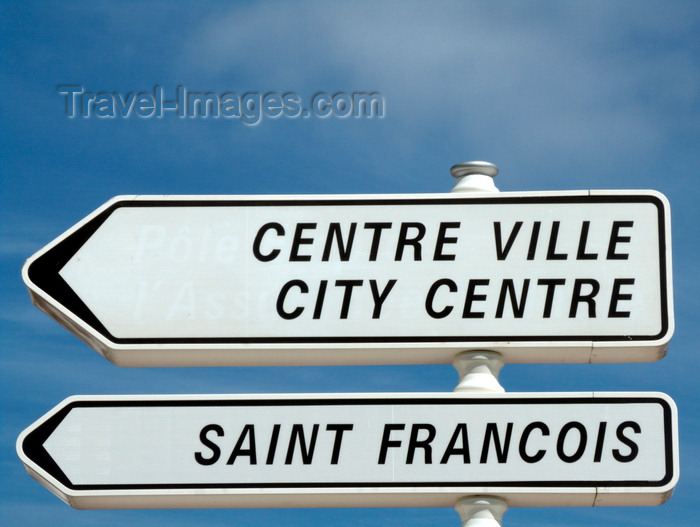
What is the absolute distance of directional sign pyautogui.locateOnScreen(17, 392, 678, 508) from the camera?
4.68 m

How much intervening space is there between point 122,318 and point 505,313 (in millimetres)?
1774

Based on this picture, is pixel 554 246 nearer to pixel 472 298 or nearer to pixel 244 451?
pixel 472 298

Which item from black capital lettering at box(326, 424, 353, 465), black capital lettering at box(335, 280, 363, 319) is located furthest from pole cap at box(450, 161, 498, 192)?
black capital lettering at box(326, 424, 353, 465)

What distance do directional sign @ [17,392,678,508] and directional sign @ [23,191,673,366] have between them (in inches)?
10.0

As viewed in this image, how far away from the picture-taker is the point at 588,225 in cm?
498

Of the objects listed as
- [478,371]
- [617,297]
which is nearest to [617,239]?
[617,297]

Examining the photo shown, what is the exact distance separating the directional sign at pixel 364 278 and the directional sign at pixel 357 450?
0.25 metres

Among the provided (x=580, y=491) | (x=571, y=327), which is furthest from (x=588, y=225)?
(x=580, y=491)

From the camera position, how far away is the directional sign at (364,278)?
16.0 feet

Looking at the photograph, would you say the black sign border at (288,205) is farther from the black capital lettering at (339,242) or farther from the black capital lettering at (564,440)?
the black capital lettering at (564,440)

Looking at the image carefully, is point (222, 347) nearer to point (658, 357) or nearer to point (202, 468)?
point (202, 468)

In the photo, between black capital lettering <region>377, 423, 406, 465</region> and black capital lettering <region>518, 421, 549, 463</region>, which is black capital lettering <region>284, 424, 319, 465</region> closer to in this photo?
black capital lettering <region>377, 423, 406, 465</region>

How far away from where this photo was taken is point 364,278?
16.3 feet

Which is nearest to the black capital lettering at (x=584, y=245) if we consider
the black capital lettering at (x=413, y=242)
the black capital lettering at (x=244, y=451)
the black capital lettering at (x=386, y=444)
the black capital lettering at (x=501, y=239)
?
the black capital lettering at (x=501, y=239)
